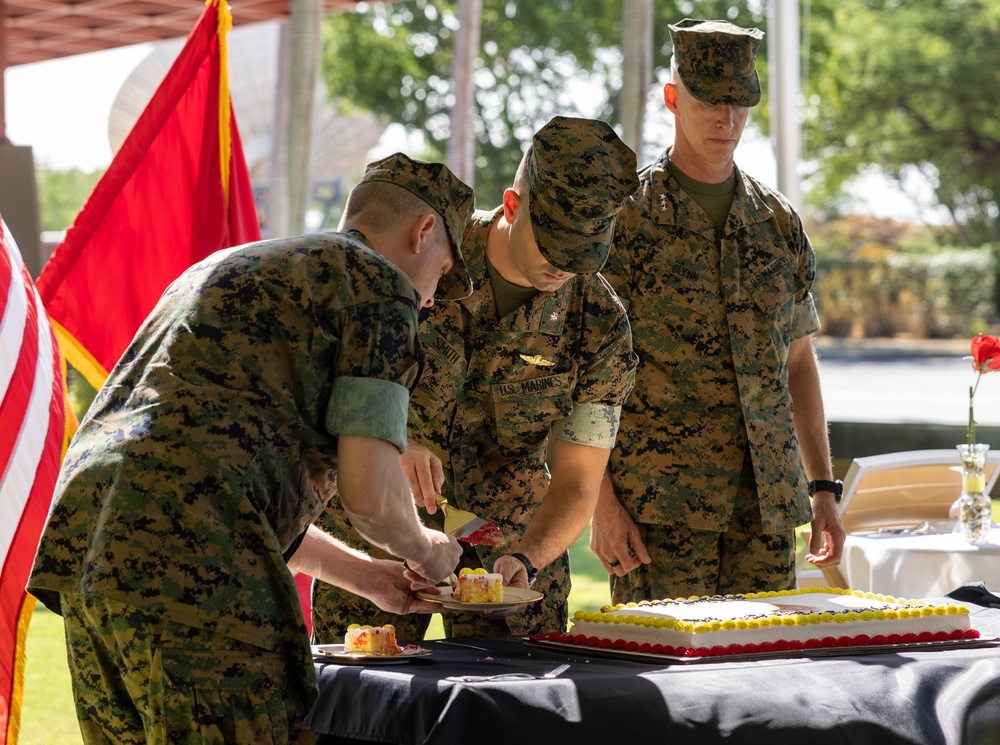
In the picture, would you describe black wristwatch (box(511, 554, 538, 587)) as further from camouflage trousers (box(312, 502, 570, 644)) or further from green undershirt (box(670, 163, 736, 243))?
green undershirt (box(670, 163, 736, 243))

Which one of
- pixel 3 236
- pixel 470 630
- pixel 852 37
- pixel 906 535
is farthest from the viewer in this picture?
pixel 852 37

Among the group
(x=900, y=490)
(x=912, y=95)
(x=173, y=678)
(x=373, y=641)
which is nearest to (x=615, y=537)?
(x=373, y=641)

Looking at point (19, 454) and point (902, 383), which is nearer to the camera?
point (19, 454)

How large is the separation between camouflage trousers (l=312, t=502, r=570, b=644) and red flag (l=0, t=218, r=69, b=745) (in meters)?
0.75

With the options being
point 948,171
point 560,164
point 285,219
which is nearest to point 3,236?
point 560,164

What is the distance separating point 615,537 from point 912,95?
26.7m

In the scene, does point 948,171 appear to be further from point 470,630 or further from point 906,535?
point 470,630

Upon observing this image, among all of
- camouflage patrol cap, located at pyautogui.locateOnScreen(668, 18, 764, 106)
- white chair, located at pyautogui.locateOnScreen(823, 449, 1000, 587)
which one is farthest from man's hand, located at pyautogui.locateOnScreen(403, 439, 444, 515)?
white chair, located at pyautogui.locateOnScreen(823, 449, 1000, 587)

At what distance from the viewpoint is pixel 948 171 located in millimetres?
29672

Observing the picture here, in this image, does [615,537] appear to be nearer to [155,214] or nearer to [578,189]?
[578,189]

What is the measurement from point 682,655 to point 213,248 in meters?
2.49

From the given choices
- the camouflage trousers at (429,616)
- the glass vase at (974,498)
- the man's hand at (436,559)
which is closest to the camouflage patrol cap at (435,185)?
the man's hand at (436,559)

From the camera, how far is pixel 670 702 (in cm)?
190

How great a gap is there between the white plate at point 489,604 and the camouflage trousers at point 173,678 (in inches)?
15.9
